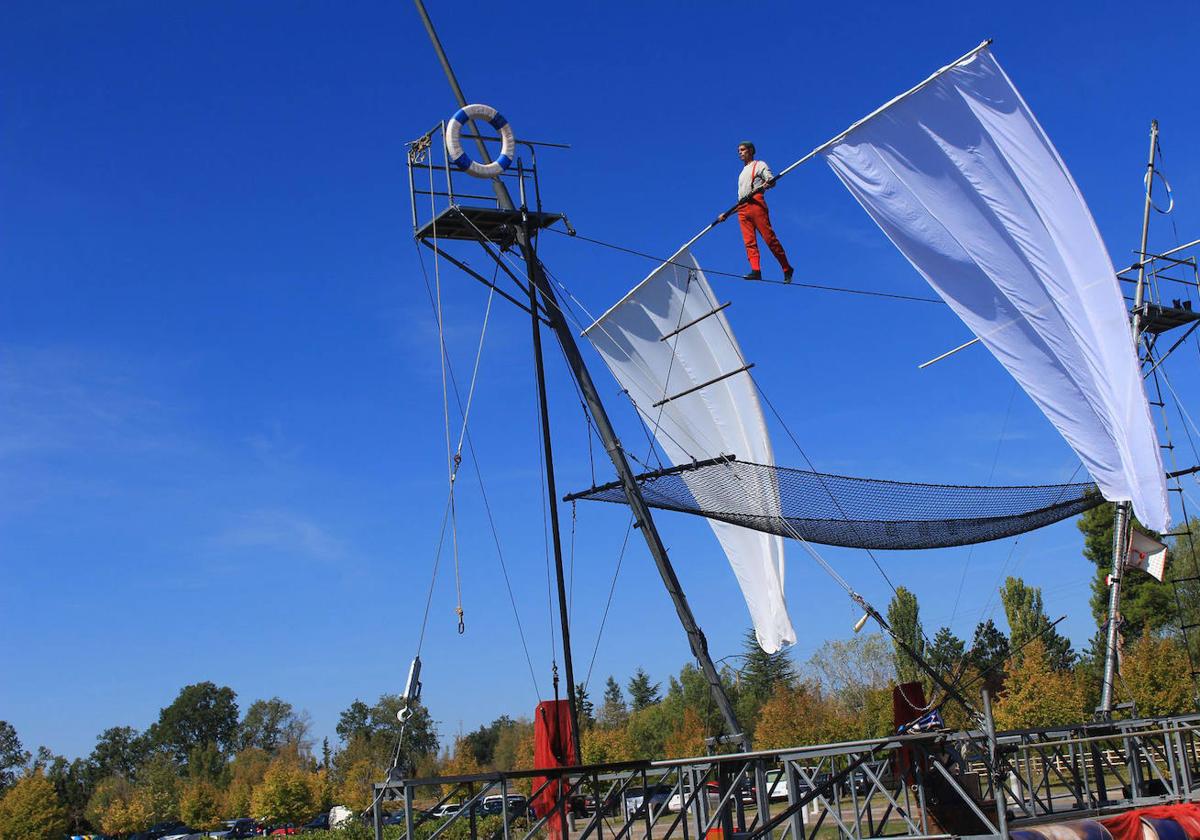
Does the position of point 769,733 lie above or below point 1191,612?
below

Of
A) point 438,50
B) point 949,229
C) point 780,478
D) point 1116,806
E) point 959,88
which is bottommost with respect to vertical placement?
point 1116,806

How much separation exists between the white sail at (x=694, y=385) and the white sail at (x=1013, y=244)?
6753 mm

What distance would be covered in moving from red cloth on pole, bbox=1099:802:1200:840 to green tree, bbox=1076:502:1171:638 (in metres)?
35.2

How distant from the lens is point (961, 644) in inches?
2208

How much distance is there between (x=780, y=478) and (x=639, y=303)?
573cm

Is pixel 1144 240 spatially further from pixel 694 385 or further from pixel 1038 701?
pixel 1038 701

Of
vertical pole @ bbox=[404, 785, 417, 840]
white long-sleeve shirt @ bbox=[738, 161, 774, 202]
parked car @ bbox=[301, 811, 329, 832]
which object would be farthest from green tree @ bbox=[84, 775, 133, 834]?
white long-sleeve shirt @ bbox=[738, 161, 774, 202]

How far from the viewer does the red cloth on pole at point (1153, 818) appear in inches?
489

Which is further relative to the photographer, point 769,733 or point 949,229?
→ point 769,733

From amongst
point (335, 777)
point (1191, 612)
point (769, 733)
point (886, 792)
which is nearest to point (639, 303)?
point (886, 792)

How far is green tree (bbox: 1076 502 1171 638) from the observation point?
151 ft

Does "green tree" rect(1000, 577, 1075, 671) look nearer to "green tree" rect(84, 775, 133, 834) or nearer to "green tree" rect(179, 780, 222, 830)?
"green tree" rect(179, 780, 222, 830)

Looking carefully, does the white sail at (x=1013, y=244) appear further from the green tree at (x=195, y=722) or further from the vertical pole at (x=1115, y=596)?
the green tree at (x=195, y=722)

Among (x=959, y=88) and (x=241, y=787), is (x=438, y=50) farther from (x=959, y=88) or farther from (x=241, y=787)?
(x=241, y=787)
